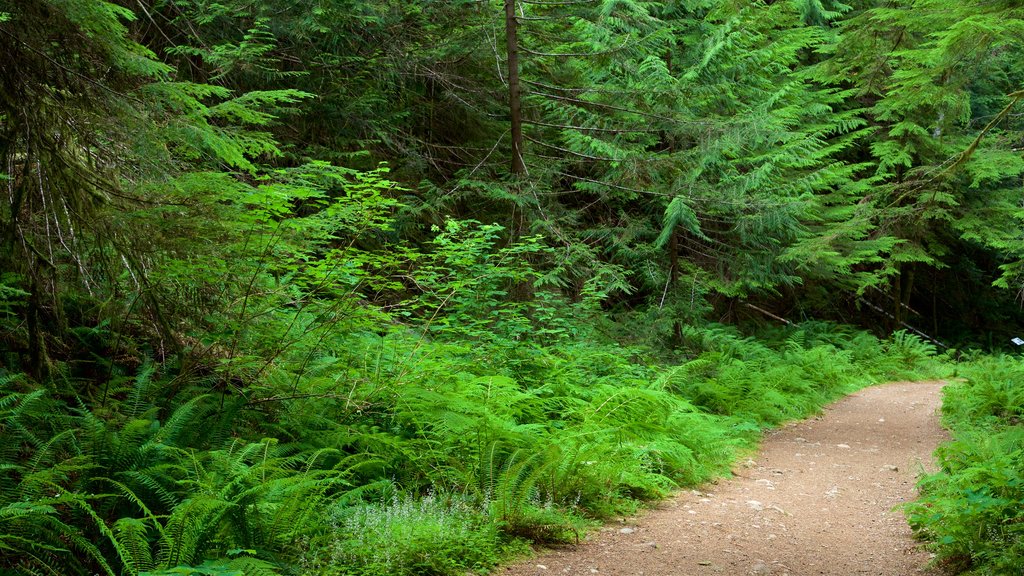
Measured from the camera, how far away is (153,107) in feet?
14.4

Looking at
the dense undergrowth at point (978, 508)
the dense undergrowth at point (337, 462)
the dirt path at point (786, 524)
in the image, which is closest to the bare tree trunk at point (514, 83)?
the dense undergrowth at point (337, 462)

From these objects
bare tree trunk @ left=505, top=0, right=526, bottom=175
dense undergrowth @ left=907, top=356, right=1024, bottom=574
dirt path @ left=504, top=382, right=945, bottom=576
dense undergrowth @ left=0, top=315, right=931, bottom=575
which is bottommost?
dirt path @ left=504, top=382, right=945, bottom=576

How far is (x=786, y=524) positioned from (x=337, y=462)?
3.69 metres

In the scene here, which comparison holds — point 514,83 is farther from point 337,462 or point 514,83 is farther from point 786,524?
point 786,524

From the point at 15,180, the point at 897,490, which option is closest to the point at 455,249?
the point at 15,180

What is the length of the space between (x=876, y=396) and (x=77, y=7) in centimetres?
1386

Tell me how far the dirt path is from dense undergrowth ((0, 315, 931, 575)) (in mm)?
309

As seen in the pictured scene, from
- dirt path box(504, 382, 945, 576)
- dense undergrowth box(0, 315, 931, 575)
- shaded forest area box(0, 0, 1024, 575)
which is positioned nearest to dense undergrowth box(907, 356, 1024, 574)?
shaded forest area box(0, 0, 1024, 575)

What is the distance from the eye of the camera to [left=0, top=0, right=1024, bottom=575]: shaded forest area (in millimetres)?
3930

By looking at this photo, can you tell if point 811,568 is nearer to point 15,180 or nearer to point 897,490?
point 897,490

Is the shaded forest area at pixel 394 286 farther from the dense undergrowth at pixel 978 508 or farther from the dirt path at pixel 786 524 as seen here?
the dirt path at pixel 786 524

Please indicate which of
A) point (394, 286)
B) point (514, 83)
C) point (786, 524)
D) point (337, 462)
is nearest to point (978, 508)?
point (786, 524)

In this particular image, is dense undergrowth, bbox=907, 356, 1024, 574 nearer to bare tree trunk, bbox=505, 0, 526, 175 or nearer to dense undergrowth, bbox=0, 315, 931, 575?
dense undergrowth, bbox=0, 315, 931, 575

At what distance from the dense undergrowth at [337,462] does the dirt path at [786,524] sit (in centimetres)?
31
